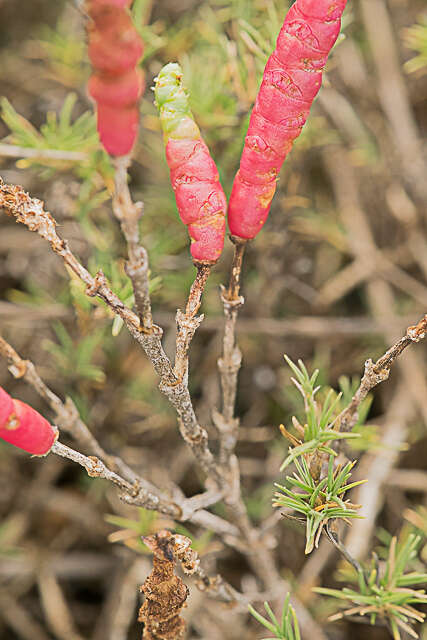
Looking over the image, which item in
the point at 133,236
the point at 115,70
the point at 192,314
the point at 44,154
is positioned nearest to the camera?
the point at 115,70

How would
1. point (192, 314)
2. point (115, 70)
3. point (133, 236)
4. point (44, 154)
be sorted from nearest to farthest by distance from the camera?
1. point (115, 70)
2. point (133, 236)
3. point (192, 314)
4. point (44, 154)

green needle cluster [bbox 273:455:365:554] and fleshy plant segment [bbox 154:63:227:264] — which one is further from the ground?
fleshy plant segment [bbox 154:63:227:264]

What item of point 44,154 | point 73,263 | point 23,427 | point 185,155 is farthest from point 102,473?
point 44,154

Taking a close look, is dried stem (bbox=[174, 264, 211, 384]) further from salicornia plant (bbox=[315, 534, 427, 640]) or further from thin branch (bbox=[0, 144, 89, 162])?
thin branch (bbox=[0, 144, 89, 162])

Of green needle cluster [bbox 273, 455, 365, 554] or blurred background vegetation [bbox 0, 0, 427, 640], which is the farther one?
blurred background vegetation [bbox 0, 0, 427, 640]

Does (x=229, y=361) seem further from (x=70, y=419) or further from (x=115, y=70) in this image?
(x=115, y=70)

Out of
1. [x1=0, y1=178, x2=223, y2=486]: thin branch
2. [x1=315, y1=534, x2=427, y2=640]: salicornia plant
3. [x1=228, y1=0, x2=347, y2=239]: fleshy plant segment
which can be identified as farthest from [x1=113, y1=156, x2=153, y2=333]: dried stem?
[x1=315, y1=534, x2=427, y2=640]: salicornia plant

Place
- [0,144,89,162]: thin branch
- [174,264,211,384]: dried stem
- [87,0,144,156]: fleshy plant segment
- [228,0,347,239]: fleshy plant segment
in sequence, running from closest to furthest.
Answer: [87,0,144,156]: fleshy plant segment → [228,0,347,239]: fleshy plant segment → [174,264,211,384]: dried stem → [0,144,89,162]: thin branch
